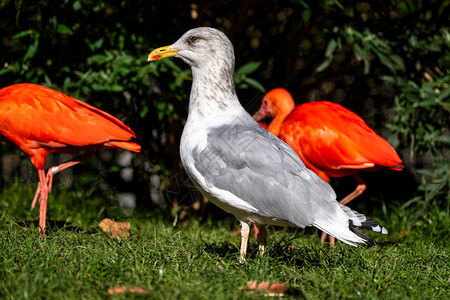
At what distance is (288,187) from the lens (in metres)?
3.51

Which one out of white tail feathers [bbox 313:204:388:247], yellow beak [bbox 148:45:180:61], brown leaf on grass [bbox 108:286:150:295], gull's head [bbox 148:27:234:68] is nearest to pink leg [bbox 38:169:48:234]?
yellow beak [bbox 148:45:180:61]

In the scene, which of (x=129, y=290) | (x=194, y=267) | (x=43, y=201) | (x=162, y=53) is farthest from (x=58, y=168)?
(x=129, y=290)

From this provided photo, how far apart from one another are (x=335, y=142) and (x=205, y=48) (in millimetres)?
1616

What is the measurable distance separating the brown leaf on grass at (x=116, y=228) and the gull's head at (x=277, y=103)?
209 centimetres

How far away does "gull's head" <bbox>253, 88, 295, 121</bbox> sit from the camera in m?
5.91

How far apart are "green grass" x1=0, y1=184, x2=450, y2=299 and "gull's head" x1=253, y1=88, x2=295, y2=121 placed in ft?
5.01

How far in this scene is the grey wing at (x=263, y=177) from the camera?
3474 millimetres

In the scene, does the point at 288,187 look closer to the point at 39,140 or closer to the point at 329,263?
the point at 329,263

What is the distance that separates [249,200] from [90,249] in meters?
1.13

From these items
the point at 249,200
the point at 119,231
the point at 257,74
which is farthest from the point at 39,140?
the point at 257,74

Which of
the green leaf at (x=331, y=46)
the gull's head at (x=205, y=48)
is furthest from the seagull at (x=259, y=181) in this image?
the green leaf at (x=331, y=46)

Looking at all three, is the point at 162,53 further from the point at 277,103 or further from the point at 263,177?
the point at 277,103

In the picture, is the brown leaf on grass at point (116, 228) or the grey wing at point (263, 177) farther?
the brown leaf on grass at point (116, 228)

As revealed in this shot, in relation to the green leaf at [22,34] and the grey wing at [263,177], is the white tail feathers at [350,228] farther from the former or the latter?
the green leaf at [22,34]
